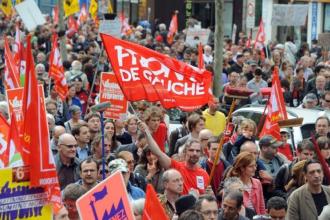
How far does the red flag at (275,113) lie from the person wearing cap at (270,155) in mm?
1288

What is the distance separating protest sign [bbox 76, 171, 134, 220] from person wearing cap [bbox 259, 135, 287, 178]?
4.38 m

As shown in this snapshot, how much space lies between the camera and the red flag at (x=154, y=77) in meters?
12.4

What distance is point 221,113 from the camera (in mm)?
16047

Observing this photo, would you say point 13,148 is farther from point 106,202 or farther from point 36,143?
point 106,202

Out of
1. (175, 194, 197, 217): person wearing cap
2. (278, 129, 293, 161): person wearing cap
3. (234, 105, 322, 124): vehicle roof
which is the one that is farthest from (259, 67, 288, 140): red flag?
(175, 194, 197, 217): person wearing cap

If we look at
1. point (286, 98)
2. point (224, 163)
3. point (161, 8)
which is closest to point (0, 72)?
point (286, 98)

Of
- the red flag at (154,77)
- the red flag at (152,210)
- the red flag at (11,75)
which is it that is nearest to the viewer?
the red flag at (152,210)

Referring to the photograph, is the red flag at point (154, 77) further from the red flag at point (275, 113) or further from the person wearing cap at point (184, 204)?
the person wearing cap at point (184, 204)

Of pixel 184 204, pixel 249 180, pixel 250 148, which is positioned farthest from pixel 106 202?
pixel 250 148

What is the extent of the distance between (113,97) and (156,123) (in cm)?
131

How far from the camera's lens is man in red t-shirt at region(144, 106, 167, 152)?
541 inches

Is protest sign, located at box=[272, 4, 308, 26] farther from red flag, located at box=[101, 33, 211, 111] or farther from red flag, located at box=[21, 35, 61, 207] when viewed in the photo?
red flag, located at box=[21, 35, 61, 207]

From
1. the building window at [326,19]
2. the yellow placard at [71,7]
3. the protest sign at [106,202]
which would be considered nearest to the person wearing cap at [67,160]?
the protest sign at [106,202]

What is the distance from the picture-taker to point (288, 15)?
29094mm
